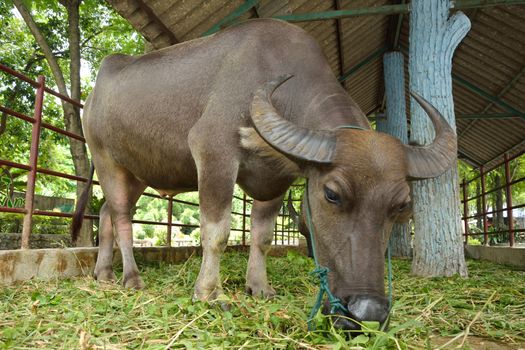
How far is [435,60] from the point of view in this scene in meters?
4.89

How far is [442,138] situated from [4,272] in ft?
10.6

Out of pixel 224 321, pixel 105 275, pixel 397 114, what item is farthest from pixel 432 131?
pixel 397 114

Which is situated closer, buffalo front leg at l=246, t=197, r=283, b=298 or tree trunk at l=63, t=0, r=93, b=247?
buffalo front leg at l=246, t=197, r=283, b=298

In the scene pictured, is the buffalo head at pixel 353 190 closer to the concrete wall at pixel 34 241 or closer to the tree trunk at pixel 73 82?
the tree trunk at pixel 73 82

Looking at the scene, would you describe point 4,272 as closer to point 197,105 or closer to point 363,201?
point 197,105

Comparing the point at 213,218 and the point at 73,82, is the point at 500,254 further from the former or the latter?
the point at 73,82

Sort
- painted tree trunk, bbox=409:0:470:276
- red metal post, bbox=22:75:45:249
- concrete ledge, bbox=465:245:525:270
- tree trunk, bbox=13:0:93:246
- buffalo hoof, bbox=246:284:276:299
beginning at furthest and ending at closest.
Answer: tree trunk, bbox=13:0:93:246, concrete ledge, bbox=465:245:525:270, painted tree trunk, bbox=409:0:470:276, red metal post, bbox=22:75:45:249, buffalo hoof, bbox=246:284:276:299

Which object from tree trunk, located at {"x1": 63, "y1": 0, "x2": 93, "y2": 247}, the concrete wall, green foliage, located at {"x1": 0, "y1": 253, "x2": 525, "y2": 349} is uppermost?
tree trunk, located at {"x1": 63, "y1": 0, "x2": 93, "y2": 247}

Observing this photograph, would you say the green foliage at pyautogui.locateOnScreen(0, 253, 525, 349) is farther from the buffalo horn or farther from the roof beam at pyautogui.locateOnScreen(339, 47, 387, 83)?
the roof beam at pyautogui.locateOnScreen(339, 47, 387, 83)

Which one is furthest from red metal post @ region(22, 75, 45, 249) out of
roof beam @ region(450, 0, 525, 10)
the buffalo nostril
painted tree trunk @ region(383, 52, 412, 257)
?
painted tree trunk @ region(383, 52, 412, 257)

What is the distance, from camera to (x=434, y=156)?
2461 millimetres

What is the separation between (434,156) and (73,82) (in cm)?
672

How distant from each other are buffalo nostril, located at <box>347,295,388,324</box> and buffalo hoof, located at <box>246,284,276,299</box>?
4.74ft

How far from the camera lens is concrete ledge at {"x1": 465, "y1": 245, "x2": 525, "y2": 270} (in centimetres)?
624
